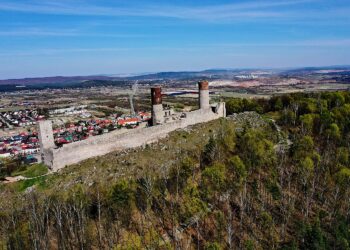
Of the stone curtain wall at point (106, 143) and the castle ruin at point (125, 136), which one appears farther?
the castle ruin at point (125, 136)

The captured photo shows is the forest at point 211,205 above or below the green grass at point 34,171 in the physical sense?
below

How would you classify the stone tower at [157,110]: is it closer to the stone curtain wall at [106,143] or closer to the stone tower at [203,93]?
the stone curtain wall at [106,143]

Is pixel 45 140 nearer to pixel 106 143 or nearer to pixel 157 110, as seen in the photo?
pixel 106 143

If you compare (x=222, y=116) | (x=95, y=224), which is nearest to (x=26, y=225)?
(x=95, y=224)

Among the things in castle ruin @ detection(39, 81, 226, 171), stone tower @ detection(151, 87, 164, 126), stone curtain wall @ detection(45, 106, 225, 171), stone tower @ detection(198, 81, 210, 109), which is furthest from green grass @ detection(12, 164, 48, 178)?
stone tower @ detection(198, 81, 210, 109)

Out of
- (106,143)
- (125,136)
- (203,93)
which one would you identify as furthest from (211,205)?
(203,93)

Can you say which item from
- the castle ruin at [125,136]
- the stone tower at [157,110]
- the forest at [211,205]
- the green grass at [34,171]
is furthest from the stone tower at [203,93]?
the green grass at [34,171]

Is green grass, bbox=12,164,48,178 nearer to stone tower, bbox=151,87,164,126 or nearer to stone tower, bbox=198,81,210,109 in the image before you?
stone tower, bbox=151,87,164,126
